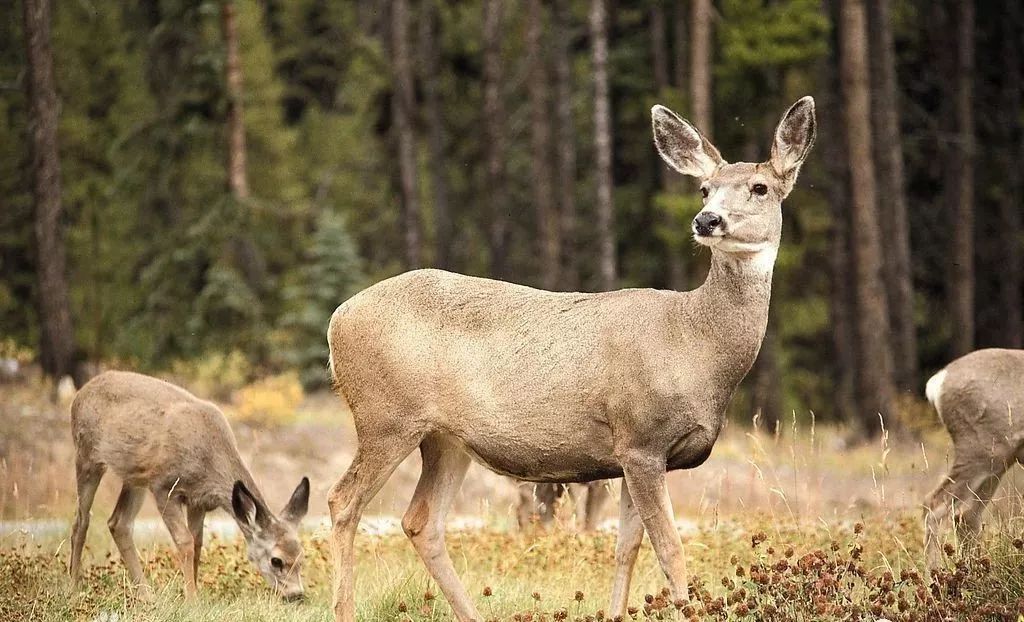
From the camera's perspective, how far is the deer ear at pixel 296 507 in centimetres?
911

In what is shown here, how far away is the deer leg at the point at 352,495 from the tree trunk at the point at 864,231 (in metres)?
14.0

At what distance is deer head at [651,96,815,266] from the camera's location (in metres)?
6.67

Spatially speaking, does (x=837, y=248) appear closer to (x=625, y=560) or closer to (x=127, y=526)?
(x=127, y=526)

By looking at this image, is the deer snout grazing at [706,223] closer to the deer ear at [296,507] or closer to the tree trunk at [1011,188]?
the deer ear at [296,507]

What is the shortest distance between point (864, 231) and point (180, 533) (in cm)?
1372

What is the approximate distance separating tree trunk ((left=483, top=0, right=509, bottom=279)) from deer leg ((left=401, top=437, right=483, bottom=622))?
19384 millimetres

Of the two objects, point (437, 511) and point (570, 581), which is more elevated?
point (437, 511)

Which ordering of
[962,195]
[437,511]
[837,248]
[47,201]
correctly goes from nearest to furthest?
[437,511] → [47,201] → [962,195] → [837,248]

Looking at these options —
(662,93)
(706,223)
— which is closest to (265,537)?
(706,223)

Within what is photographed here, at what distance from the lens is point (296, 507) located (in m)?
9.19

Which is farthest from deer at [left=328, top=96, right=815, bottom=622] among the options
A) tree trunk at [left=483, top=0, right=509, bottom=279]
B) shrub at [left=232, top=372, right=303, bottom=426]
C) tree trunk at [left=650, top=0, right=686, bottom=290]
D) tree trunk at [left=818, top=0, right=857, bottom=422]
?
tree trunk at [left=818, top=0, right=857, bottom=422]

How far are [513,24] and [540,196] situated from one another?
9234 mm

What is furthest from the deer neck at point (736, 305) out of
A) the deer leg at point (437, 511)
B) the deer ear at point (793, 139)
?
the deer leg at point (437, 511)

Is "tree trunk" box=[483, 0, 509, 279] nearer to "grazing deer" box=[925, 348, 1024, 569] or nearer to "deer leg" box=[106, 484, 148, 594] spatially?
"deer leg" box=[106, 484, 148, 594]
